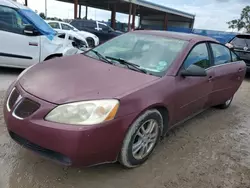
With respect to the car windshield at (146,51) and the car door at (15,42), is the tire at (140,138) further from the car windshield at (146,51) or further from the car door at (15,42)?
the car door at (15,42)

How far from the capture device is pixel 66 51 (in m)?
6.11

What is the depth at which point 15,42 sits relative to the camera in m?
5.64

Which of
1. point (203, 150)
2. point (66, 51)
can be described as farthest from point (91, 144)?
point (66, 51)

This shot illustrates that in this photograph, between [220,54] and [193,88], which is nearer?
[193,88]

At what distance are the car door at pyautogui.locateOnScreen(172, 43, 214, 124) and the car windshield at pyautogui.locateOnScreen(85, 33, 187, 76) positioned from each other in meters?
0.21

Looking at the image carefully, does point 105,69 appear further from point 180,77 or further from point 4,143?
point 4,143

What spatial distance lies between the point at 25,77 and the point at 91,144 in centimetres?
118

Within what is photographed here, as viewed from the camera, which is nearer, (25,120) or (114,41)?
(25,120)

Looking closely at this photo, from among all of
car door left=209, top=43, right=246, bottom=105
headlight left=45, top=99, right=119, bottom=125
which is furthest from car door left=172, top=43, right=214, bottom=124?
headlight left=45, top=99, right=119, bottom=125

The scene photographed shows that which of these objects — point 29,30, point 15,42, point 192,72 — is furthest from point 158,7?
point 192,72

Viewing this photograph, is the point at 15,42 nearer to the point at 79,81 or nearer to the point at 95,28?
the point at 79,81

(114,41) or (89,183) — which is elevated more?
(114,41)

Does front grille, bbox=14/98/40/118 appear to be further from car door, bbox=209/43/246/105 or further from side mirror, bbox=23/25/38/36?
side mirror, bbox=23/25/38/36

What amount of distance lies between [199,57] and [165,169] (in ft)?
5.49
